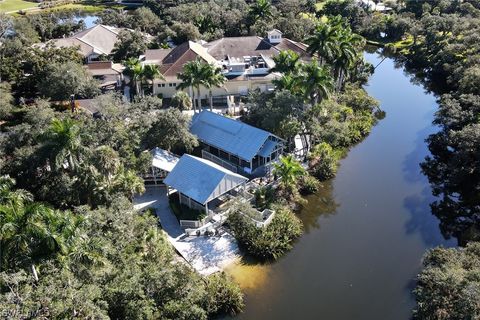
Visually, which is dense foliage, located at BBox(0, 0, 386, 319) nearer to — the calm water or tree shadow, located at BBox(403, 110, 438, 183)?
the calm water

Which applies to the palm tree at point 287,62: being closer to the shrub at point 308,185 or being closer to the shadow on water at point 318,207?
the shrub at point 308,185

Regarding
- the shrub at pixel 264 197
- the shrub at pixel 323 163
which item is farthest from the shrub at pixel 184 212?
the shrub at pixel 323 163

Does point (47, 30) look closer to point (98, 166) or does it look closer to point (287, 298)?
point (98, 166)

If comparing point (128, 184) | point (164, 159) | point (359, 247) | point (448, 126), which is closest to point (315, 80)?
point (448, 126)

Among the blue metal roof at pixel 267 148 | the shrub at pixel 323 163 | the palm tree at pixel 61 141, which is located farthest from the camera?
the shrub at pixel 323 163

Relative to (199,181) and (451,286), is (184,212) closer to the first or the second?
(199,181)

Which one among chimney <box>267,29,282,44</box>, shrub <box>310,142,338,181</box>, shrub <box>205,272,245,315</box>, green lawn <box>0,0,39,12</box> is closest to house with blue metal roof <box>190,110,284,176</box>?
shrub <box>310,142,338,181</box>
